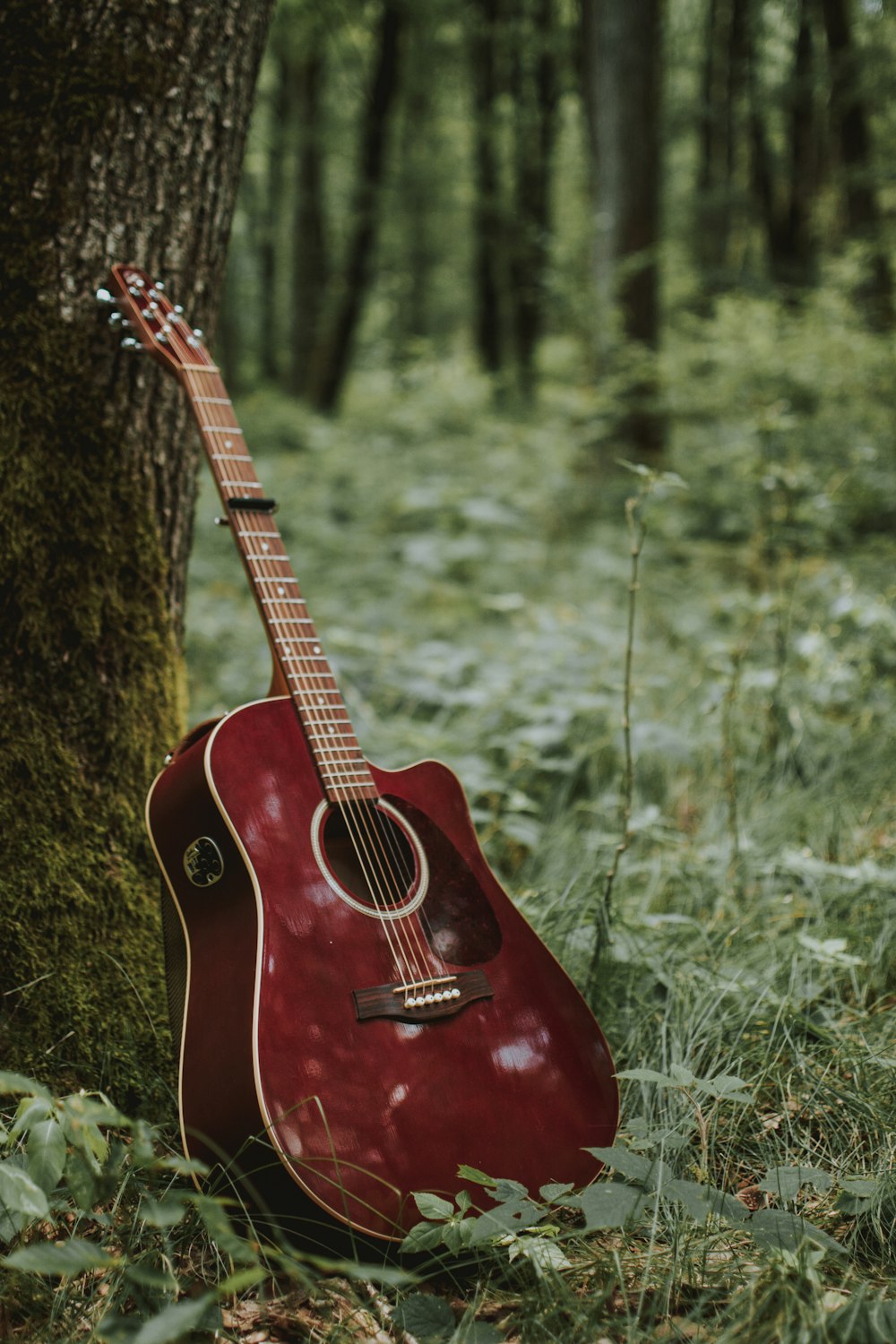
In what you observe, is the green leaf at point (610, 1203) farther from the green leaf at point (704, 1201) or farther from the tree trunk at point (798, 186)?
the tree trunk at point (798, 186)

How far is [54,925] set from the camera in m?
1.83

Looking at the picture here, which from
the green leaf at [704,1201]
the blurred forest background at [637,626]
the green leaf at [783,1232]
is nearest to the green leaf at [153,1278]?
the blurred forest background at [637,626]

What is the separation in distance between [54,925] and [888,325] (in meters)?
7.60

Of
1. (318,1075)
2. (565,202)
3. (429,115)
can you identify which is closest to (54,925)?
(318,1075)

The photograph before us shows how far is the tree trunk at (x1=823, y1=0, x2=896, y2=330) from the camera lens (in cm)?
759

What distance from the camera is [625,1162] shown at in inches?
57.7

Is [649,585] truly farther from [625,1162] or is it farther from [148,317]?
[625,1162]

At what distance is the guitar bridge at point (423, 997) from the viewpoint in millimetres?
1494

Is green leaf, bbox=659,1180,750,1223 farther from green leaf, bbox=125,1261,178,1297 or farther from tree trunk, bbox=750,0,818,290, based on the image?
tree trunk, bbox=750,0,818,290

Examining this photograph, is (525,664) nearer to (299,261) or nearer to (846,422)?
(846,422)

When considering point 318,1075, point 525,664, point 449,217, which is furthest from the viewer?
point 449,217

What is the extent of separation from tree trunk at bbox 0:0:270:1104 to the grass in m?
0.58

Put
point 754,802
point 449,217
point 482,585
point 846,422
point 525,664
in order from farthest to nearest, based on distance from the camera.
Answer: point 449,217 → point 846,422 → point 482,585 → point 525,664 → point 754,802

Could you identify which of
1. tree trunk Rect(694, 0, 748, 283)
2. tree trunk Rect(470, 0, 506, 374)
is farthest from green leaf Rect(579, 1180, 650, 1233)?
tree trunk Rect(694, 0, 748, 283)
